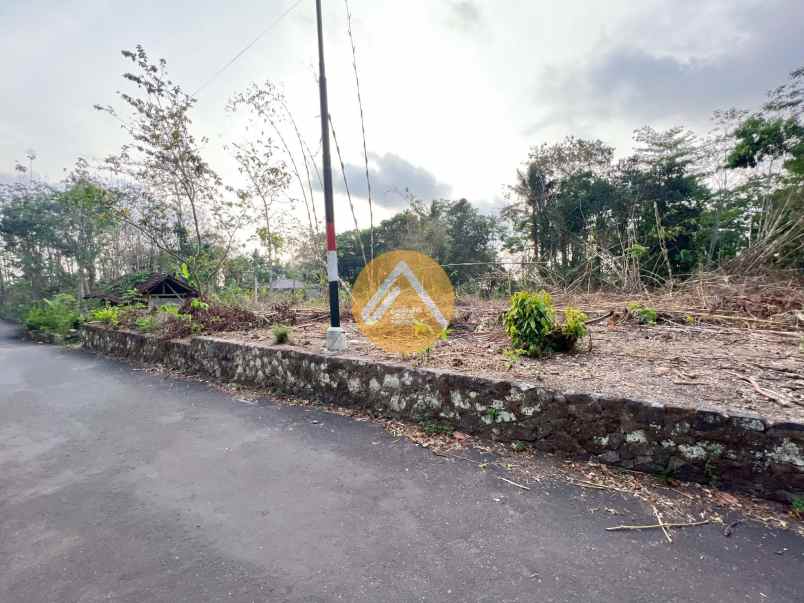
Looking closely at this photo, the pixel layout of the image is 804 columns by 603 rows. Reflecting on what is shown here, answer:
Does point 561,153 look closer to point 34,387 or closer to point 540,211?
point 540,211

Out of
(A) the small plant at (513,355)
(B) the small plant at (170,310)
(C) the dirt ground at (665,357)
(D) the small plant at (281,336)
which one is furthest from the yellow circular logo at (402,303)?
(B) the small plant at (170,310)

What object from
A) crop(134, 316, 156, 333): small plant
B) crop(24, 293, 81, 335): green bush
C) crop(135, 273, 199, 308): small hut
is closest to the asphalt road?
crop(134, 316, 156, 333): small plant

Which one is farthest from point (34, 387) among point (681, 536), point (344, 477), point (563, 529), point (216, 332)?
point (681, 536)

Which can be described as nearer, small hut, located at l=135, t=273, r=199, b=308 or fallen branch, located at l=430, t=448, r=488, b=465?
fallen branch, located at l=430, t=448, r=488, b=465

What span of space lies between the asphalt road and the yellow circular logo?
165 centimetres

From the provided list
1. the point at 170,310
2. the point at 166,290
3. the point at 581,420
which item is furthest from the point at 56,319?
the point at 581,420

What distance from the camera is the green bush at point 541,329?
3314 millimetres

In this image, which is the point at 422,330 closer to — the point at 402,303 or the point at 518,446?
the point at 518,446

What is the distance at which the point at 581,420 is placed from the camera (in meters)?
2.25

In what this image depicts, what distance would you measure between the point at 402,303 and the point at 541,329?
10.9 feet

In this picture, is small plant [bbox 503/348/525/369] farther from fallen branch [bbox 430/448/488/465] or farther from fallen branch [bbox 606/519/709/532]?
fallen branch [bbox 606/519/709/532]

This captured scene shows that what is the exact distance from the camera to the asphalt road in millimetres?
1413

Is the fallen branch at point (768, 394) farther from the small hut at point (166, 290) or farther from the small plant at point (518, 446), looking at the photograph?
the small hut at point (166, 290)

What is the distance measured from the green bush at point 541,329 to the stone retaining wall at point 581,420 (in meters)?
0.95
